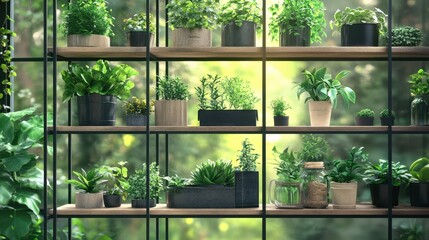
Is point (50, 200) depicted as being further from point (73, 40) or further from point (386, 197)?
point (386, 197)

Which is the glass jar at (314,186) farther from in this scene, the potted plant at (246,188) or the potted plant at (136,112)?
the potted plant at (136,112)

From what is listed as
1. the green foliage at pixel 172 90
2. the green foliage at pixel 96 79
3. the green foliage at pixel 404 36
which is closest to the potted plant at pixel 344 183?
the green foliage at pixel 404 36

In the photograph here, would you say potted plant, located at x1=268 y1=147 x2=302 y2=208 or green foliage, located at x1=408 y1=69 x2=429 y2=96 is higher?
green foliage, located at x1=408 y1=69 x2=429 y2=96

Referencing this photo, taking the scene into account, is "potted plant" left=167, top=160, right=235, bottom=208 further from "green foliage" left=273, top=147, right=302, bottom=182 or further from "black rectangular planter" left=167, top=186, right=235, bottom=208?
"green foliage" left=273, top=147, right=302, bottom=182

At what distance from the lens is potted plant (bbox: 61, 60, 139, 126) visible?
5332mm

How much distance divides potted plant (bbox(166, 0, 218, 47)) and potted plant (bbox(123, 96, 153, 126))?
45 cm

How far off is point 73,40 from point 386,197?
2311 millimetres

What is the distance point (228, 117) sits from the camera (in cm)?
527

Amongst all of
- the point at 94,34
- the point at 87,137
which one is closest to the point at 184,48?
the point at 94,34

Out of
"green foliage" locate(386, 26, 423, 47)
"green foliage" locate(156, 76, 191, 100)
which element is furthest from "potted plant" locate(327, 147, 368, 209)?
"green foliage" locate(156, 76, 191, 100)

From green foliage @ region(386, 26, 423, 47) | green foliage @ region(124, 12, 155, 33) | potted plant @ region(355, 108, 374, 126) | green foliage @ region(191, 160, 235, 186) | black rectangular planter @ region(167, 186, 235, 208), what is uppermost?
green foliage @ region(124, 12, 155, 33)

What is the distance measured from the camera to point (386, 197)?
5.29 meters

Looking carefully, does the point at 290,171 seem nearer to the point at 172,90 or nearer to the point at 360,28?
the point at 172,90

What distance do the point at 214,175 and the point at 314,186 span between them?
0.66 metres
